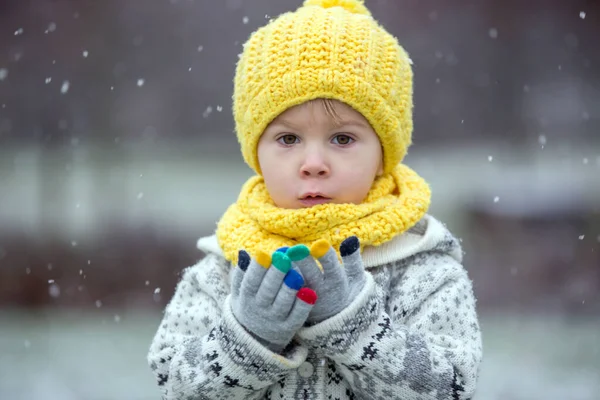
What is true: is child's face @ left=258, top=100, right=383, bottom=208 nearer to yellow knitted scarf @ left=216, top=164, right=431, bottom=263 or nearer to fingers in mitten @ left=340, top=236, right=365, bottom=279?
yellow knitted scarf @ left=216, top=164, right=431, bottom=263

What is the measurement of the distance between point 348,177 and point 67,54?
21.3ft

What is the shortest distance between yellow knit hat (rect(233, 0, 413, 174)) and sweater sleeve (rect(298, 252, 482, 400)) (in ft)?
1.11

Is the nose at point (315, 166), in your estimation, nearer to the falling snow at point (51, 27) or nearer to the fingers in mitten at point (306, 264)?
the fingers in mitten at point (306, 264)

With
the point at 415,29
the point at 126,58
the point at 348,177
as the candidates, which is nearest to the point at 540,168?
the point at 415,29

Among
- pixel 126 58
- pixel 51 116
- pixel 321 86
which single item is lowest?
pixel 321 86

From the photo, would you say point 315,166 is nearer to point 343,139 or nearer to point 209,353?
point 343,139

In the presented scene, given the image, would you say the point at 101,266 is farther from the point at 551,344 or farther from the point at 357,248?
the point at 357,248

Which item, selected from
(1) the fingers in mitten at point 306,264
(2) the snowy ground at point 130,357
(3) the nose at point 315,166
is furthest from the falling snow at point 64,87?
(1) the fingers in mitten at point 306,264

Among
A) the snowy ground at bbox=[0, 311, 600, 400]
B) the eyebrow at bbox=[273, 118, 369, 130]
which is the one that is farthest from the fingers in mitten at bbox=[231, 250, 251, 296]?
the snowy ground at bbox=[0, 311, 600, 400]

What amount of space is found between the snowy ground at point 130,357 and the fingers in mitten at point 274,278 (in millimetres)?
3021

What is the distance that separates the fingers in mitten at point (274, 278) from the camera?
1534 millimetres

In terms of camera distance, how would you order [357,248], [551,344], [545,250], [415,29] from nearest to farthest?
[357,248] < [551,344] < [545,250] < [415,29]

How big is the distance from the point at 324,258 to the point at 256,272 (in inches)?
5.0

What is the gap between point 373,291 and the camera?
1626mm
